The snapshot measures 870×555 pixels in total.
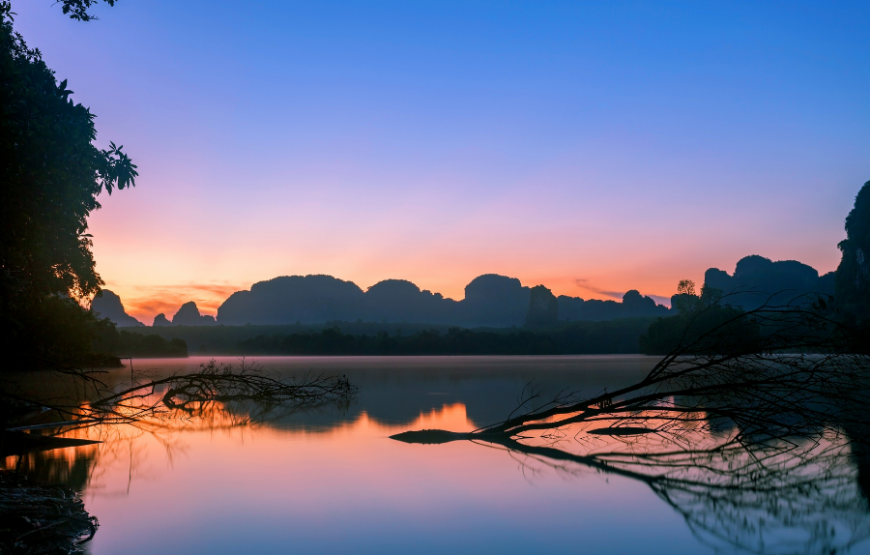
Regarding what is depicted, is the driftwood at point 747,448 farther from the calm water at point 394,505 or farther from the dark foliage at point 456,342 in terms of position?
the dark foliage at point 456,342

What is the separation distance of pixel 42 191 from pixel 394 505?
1126 cm

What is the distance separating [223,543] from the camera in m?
7.55

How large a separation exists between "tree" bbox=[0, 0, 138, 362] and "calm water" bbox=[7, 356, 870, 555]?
478 cm

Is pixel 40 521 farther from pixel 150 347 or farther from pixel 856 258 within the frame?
pixel 856 258

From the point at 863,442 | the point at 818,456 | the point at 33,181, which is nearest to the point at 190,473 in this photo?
the point at 33,181

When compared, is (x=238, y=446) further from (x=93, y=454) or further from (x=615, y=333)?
(x=615, y=333)

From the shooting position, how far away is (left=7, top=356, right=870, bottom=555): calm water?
756 cm

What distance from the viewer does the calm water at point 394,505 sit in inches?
298

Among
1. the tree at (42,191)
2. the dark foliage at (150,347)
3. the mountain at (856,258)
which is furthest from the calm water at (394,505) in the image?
the mountain at (856,258)

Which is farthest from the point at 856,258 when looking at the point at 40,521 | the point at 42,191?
the point at 40,521

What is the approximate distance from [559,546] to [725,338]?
6.35m

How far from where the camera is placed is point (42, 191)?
13.6 meters

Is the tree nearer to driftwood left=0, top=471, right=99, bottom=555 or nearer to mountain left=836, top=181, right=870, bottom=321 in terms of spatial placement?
driftwood left=0, top=471, right=99, bottom=555

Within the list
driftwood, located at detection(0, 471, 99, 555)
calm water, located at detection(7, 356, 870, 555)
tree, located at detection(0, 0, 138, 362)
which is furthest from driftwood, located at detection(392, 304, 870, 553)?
tree, located at detection(0, 0, 138, 362)
